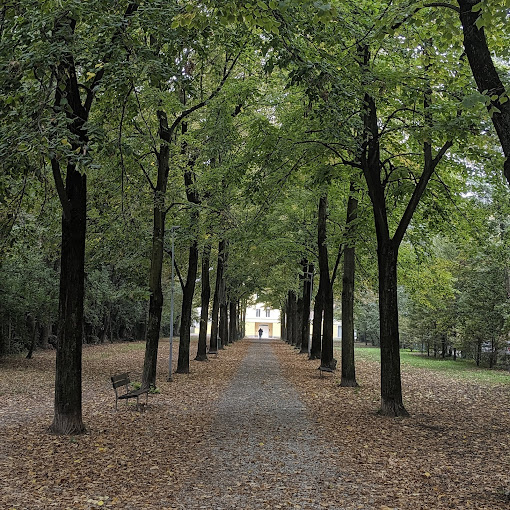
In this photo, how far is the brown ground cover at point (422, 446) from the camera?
20.5ft

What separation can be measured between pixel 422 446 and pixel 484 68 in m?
5.90

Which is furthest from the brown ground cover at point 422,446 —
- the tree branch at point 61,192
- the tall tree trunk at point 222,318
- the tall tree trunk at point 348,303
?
the tall tree trunk at point 222,318

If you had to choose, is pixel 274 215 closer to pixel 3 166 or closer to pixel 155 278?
pixel 155 278

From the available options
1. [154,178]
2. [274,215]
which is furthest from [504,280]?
[154,178]

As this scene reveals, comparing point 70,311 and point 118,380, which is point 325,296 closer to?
point 118,380

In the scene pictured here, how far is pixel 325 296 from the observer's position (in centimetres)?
2116

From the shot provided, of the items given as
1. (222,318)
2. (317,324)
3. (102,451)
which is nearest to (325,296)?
(317,324)

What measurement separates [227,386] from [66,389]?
8315 millimetres

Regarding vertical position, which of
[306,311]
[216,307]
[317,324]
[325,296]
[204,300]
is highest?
[325,296]

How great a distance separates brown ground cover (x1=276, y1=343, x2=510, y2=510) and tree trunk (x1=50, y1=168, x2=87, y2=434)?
14.0 feet

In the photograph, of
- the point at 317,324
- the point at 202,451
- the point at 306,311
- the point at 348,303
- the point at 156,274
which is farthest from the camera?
the point at 306,311

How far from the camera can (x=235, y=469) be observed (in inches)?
285

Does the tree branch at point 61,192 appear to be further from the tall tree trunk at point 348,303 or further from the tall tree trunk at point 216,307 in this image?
the tall tree trunk at point 216,307

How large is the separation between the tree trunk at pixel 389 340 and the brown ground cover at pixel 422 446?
1.35ft
